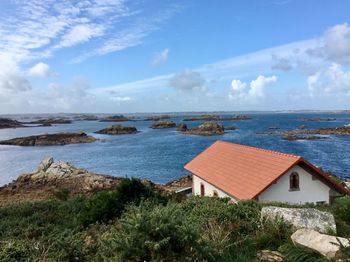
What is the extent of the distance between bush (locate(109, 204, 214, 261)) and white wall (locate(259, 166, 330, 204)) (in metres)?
14.2

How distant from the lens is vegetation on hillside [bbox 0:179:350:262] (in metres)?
6.89

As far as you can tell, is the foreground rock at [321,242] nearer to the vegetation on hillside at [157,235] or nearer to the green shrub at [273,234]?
the vegetation on hillside at [157,235]

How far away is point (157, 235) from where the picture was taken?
22.7 feet

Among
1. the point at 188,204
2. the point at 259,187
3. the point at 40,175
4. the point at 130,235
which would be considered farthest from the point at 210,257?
the point at 40,175

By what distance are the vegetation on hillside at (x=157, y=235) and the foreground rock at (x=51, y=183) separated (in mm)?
20507

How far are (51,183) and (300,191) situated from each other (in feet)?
94.3

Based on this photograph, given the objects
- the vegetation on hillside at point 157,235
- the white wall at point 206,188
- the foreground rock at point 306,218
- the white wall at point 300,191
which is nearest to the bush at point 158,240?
the vegetation on hillside at point 157,235

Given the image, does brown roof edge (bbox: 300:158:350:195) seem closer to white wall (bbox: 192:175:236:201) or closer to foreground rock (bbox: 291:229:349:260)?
white wall (bbox: 192:175:236:201)

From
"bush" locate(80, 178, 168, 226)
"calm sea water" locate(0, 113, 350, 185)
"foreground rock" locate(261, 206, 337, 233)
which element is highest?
"foreground rock" locate(261, 206, 337, 233)

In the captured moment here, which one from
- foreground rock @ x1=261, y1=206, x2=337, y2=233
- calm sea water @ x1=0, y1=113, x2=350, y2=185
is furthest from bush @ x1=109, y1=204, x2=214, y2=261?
calm sea water @ x1=0, y1=113, x2=350, y2=185

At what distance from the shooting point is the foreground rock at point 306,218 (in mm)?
10102

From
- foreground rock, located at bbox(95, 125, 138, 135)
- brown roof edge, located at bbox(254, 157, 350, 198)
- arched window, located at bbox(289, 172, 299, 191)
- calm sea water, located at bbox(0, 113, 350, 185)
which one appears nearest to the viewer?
brown roof edge, located at bbox(254, 157, 350, 198)

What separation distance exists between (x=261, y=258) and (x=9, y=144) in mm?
98772

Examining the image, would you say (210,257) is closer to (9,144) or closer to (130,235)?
(130,235)
